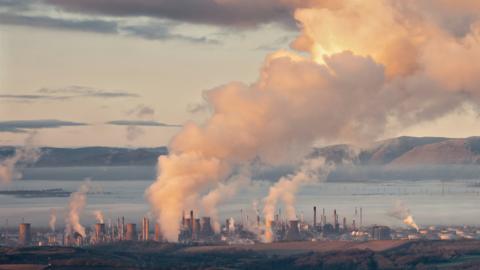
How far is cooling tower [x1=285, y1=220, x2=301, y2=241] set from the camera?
14188cm

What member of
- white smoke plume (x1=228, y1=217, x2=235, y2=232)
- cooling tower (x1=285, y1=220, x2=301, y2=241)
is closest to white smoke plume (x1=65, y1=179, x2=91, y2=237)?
white smoke plume (x1=228, y1=217, x2=235, y2=232)

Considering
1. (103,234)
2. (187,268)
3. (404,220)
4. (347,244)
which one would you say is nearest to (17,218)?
(103,234)

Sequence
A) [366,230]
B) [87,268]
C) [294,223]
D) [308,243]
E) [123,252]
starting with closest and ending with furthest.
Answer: [87,268] → [123,252] → [308,243] → [294,223] → [366,230]

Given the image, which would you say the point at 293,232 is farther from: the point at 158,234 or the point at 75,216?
the point at 75,216

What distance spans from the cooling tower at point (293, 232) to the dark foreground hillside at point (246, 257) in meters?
9.86

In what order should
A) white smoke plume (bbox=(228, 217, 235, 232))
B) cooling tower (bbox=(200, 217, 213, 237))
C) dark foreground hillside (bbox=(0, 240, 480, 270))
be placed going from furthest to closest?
white smoke plume (bbox=(228, 217, 235, 232)), cooling tower (bbox=(200, 217, 213, 237)), dark foreground hillside (bbox=(0, 240, 480, 270))

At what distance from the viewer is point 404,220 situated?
600 feet

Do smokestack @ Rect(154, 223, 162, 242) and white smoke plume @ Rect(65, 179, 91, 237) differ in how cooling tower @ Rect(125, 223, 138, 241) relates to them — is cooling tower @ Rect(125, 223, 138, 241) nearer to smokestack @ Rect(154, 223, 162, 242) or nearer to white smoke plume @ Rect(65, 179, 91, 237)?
smokestack @ Rect(154, 223, 162, 242)

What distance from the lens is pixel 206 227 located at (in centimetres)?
14638

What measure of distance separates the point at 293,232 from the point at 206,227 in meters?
9.80

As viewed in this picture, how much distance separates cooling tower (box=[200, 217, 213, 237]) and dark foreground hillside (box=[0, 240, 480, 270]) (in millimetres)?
13871

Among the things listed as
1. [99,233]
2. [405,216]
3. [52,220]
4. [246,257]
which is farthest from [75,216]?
[246,257]

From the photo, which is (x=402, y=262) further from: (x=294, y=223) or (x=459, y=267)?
(x=294, y=223)

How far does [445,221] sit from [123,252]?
74960mm
